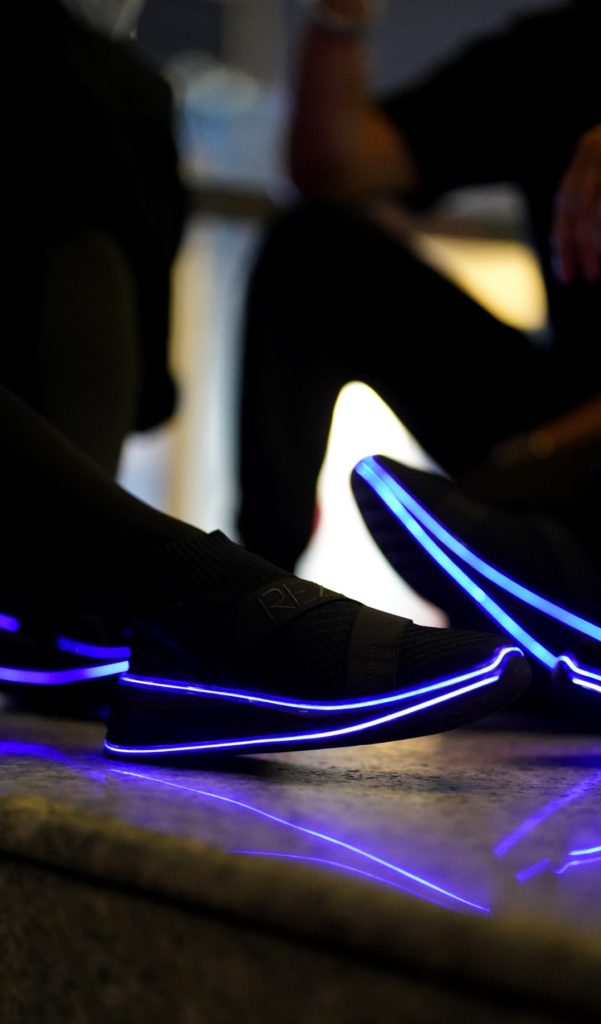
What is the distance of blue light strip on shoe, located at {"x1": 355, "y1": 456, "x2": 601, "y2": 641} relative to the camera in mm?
683

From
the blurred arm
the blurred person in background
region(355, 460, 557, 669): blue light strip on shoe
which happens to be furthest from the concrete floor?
the blurred arm

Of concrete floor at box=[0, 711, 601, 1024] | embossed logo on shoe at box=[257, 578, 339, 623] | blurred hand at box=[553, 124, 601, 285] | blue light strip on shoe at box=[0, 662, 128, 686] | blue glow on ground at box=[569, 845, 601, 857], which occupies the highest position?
blurred hand at box=[553, 124, 601, 285]

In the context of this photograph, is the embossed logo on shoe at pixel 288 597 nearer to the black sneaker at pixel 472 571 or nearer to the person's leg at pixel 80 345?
the black sneaker at pixel 472 571

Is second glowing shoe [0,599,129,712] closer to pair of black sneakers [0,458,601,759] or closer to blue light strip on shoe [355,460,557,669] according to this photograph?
pair of black sneakers [0,458,601,759]

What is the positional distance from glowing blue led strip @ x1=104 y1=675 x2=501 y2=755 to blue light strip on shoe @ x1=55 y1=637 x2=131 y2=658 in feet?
0.38

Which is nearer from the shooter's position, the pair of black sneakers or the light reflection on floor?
the light reflection on floor

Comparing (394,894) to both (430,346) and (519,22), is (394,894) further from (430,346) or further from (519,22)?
(519,22)

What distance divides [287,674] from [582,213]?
22.1 inches

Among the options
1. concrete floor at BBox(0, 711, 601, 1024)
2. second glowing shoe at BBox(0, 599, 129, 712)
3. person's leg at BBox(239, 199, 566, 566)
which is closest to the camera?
concrete floor at BBox(0, 711, 601, 1024)

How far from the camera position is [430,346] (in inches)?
44.5

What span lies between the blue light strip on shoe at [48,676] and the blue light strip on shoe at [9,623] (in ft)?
0.10

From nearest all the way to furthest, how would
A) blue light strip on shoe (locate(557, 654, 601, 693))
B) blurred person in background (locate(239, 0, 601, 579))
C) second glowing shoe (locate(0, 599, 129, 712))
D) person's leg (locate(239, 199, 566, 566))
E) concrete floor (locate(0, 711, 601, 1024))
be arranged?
concrete floor (locate(0, 711, 601, 1024)), blue light strip on shoe (locate(557, 654, 601, 693)), second glowing shoe (locate(0, 599, 129, 712)), blurred person in background (locate(239, 0, 601, 579)), person's leg (locate(239, 199, 566, 566))

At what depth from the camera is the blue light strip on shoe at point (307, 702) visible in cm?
52

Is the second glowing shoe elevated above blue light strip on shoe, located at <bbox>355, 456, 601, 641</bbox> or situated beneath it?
situated beneath
